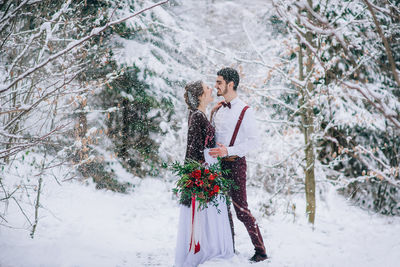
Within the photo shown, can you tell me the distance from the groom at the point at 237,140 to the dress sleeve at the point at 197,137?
17 centimetres

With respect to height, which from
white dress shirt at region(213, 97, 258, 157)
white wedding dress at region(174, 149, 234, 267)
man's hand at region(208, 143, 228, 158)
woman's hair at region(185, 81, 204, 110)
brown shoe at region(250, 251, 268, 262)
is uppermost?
A: woman's hair at region(185, 81, 204, 110)

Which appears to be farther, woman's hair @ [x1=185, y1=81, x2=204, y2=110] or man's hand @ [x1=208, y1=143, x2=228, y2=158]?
woman's hair @ [x1=185, y1=81, x2=204, y2=110]

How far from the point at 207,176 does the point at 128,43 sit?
5.54 metres

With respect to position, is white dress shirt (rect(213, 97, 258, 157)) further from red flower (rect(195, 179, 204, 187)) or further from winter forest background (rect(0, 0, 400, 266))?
winter forest background (rect(0, 0, 400, 266))

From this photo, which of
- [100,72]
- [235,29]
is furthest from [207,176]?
[235,29]

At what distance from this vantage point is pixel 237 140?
358 cm

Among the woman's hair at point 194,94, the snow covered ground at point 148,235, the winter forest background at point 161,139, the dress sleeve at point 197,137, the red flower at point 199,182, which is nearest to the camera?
the red flower at point 199,182

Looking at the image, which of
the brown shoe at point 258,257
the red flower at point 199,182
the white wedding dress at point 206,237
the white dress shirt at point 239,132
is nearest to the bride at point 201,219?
the white wedding dress at point 206,237

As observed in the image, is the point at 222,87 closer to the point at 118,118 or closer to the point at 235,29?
the point at 118,118

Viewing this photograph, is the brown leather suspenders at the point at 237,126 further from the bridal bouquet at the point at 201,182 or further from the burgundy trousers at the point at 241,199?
the bridal bouquet at the point at 201,182

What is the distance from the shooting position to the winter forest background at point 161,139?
4.20m

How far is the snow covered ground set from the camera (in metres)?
3.93

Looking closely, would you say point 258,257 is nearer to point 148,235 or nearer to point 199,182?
point 199,182

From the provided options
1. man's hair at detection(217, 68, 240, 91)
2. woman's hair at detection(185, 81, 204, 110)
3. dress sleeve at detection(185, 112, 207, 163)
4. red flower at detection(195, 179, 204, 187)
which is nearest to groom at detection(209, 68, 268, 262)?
man's hair at detection(217, 68, 240, 91)
